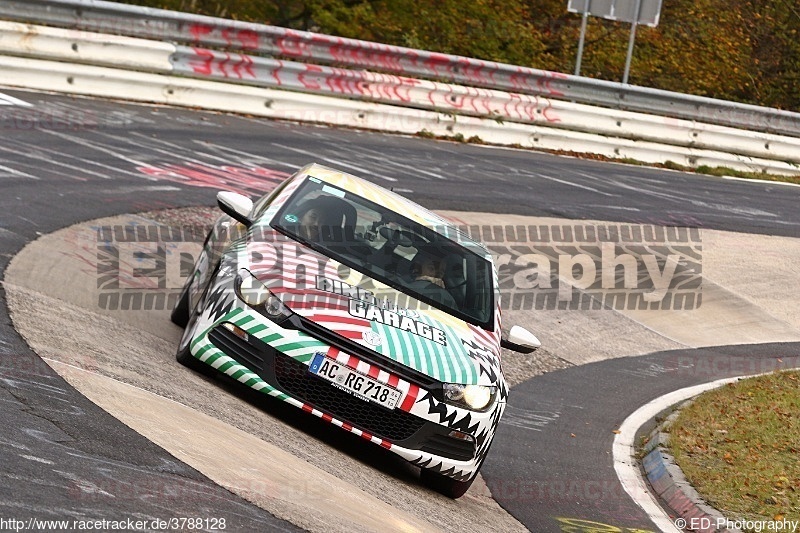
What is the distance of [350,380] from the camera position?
6.86 m

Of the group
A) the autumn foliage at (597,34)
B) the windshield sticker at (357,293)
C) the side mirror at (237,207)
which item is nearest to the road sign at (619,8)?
the autumn foliage at (597,34)

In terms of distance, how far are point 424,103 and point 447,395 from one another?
13894 mm

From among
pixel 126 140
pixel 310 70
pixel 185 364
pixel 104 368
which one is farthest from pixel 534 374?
pixel 310 70

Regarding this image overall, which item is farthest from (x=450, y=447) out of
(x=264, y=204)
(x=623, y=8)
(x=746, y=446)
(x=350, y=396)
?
(x=623, y=8)

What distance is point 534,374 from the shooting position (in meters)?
11.3

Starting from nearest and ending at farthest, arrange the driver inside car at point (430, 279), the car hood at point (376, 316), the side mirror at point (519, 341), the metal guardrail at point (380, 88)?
the car hood at point (376, 316) < the driver inside car at point (430, 279) < the side mirror at point (519, 341) < the metal guardrail at point (380, 88)

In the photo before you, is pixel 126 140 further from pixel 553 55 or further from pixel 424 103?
pixel 553 55

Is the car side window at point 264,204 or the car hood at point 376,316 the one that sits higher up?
the car side window at point 264,204

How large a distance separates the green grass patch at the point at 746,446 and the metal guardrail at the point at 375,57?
1047 cm

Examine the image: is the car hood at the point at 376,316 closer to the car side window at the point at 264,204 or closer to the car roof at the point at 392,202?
the car side window at the point at 264,204

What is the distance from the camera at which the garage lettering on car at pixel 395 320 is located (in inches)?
283

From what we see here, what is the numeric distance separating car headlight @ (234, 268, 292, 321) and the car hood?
0.14 ft

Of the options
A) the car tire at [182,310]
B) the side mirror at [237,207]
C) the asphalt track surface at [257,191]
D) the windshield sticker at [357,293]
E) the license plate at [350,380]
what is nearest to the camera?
the asphalt track surface at [257,191]

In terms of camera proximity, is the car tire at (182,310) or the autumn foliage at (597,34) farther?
the autumn foliage at (597,34)
